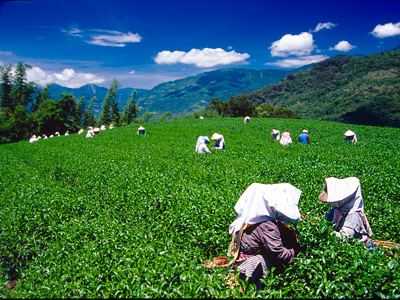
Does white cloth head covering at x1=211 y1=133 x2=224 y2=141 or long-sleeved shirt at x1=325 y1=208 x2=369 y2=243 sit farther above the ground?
white cloth head covering at x1=211 y1=133 x2=224 y2=141

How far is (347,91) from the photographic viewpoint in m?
95.4

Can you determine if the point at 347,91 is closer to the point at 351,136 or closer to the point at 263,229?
the point at 351,136

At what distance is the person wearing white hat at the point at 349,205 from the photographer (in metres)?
3.62

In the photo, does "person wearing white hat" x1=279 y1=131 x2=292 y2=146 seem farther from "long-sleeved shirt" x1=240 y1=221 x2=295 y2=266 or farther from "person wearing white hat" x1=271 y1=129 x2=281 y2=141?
"long-sleeved shirt" x1=240 y1=221 x2=295 y2=266

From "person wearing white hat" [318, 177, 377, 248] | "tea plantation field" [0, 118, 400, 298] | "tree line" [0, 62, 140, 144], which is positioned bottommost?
"tea plantation field" [0, 118, 400, 298]

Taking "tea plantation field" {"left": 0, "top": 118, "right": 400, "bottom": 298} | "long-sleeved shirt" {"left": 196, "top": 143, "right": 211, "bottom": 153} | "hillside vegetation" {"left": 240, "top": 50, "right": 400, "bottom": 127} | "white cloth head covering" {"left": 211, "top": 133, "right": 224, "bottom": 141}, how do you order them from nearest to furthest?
"tea plantation field" {"left": 0, "top": 118, "right": 400, "bottom": 298}, "long-sleeved shirt" {"left": 196, "top": 143, "right": 211, "bottom": 153}, "white cloth head covering" {"left": 211, "top": 133, "right": 224, "bottom": 141}, "hillside vegetation" {"left": 240, "top": 50, "right": 400, "bottom": 127}

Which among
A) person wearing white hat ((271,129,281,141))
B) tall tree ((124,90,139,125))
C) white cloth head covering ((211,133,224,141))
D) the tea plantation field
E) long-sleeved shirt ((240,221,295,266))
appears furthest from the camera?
tall tree ((124,90,139,125))

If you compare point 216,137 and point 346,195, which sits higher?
point 216,137

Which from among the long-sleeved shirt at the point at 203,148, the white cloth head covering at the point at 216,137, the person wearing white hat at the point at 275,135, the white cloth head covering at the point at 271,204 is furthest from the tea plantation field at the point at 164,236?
the person wearing white hat at the point at 275,135

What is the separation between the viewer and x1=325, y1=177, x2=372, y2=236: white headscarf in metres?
3.62

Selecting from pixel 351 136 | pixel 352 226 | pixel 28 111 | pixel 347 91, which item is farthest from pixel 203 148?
pixel 347 91

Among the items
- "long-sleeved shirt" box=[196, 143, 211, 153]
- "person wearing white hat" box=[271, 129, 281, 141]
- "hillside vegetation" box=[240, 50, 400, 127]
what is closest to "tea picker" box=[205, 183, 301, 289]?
"long-sleeved shirt" box=[196, 143, 211, 153]

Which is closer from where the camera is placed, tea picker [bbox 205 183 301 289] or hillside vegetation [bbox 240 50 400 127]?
tea picker [bbox 205 183 301 289]

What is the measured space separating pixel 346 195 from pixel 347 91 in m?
114
